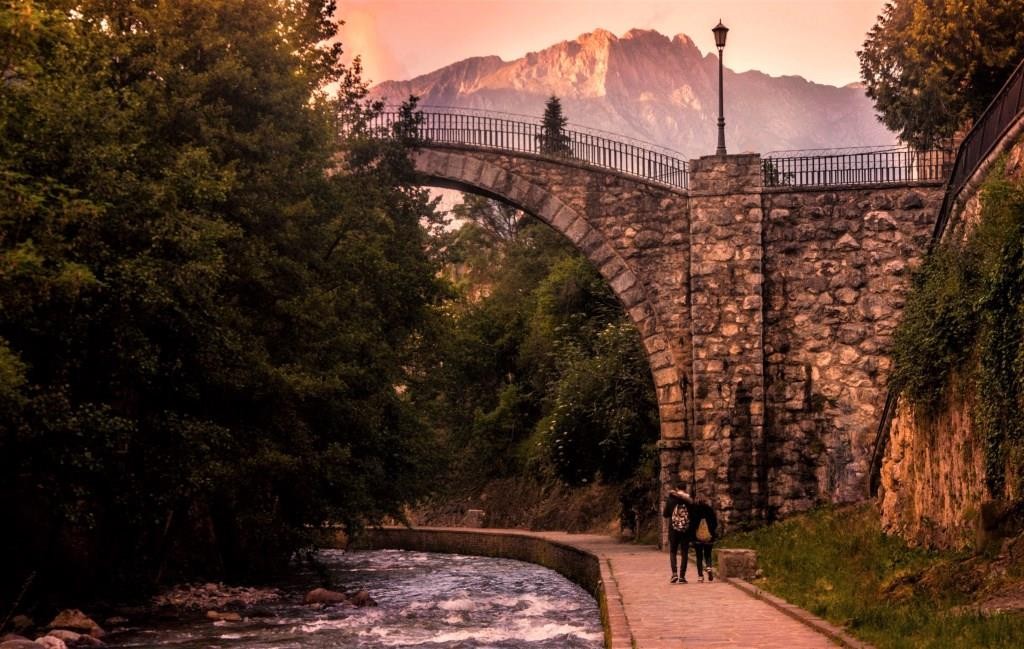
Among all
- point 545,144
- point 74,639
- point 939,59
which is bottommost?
point 74,639

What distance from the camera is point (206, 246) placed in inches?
611

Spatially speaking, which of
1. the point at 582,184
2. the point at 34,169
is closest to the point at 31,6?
the point at 34,169

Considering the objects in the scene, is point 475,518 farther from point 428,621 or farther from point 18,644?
point 18,644

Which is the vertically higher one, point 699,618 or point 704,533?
point 704,533

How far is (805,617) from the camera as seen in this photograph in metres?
11.2

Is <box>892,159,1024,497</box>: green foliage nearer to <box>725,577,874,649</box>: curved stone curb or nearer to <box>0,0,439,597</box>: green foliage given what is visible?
<box>725,577,874,649</box>: curved stone curb

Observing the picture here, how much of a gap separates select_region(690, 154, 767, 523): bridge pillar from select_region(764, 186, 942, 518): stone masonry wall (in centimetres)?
32

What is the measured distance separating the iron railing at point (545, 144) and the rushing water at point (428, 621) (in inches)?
337

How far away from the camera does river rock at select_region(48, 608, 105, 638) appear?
49.0 feet

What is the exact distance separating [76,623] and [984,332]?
11561mm

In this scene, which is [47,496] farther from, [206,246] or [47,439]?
[206,246]

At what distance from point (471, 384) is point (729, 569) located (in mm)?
33309

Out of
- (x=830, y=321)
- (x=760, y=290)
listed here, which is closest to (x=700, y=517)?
(x=760, y=290)

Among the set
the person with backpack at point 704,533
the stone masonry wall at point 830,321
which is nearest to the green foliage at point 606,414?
the stone masonry wall at point 830,321
